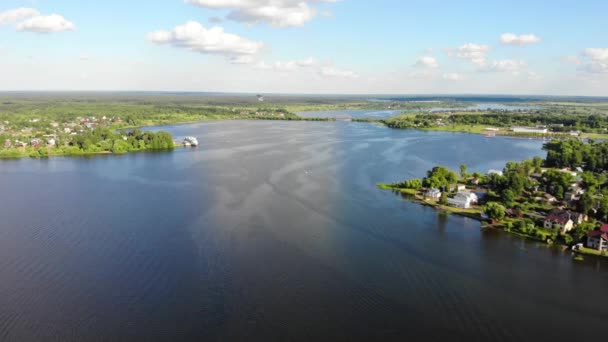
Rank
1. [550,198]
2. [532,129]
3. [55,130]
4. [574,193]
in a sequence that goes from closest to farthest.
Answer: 1. [550,198]
2. [574,193]
3. [55,130]
4. [532,129]

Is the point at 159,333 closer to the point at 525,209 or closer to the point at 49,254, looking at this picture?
the point at 49,254

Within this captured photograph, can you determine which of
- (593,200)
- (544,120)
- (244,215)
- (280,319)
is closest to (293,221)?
(244,215)

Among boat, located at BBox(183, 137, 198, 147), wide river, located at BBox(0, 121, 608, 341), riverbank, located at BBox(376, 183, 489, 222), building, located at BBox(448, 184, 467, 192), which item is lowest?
wide river, located at BBox(0, 121, 608, 341)

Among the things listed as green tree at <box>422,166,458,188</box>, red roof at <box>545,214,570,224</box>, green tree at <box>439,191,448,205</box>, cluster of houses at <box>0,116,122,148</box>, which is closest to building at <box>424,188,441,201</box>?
green tree at <box>439,191,448,205</box>

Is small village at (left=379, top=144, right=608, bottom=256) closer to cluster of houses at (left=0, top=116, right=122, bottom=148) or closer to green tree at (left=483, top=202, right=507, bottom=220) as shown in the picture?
green tree at (left=483, top=202, right=507, bottom=220)

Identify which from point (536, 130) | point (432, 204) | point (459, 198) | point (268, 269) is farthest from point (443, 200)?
point (536, 130)

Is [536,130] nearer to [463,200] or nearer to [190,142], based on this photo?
[463,200]

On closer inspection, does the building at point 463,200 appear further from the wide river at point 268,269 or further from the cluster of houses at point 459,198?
the wide river at point 268,269
